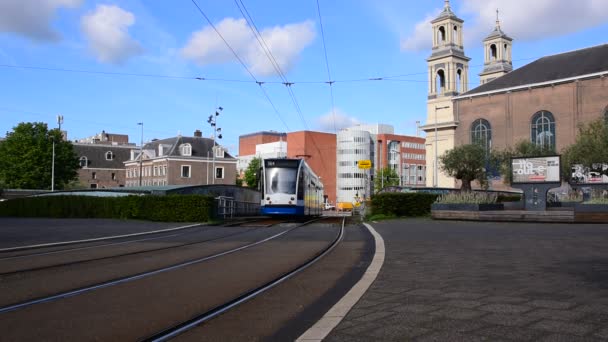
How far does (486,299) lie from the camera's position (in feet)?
20.2

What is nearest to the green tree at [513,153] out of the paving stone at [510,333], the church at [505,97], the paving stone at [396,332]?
the church at [505,97]

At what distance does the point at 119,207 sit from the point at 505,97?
61000 mm

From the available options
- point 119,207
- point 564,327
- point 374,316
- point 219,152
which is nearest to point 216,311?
point 374,316

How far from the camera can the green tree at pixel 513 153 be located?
197 ft

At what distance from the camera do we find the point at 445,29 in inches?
3388

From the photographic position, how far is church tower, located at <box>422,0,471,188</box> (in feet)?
277

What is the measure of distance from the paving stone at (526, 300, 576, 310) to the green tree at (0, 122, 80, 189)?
8080 cm

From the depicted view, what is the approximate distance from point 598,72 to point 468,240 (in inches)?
2441

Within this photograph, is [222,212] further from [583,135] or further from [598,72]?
[598,72]

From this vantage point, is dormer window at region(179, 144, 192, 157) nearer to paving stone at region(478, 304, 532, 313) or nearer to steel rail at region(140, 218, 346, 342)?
steel rail at region(140, 218, 346, 342)

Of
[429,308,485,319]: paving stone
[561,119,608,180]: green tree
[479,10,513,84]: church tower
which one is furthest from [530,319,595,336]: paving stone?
[479,10,513,84]: church tower

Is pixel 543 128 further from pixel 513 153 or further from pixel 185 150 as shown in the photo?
pixel 185 150

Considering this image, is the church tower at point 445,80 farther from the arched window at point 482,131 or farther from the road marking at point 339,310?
the road marking at point 339,310

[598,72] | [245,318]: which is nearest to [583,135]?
[598,72]
